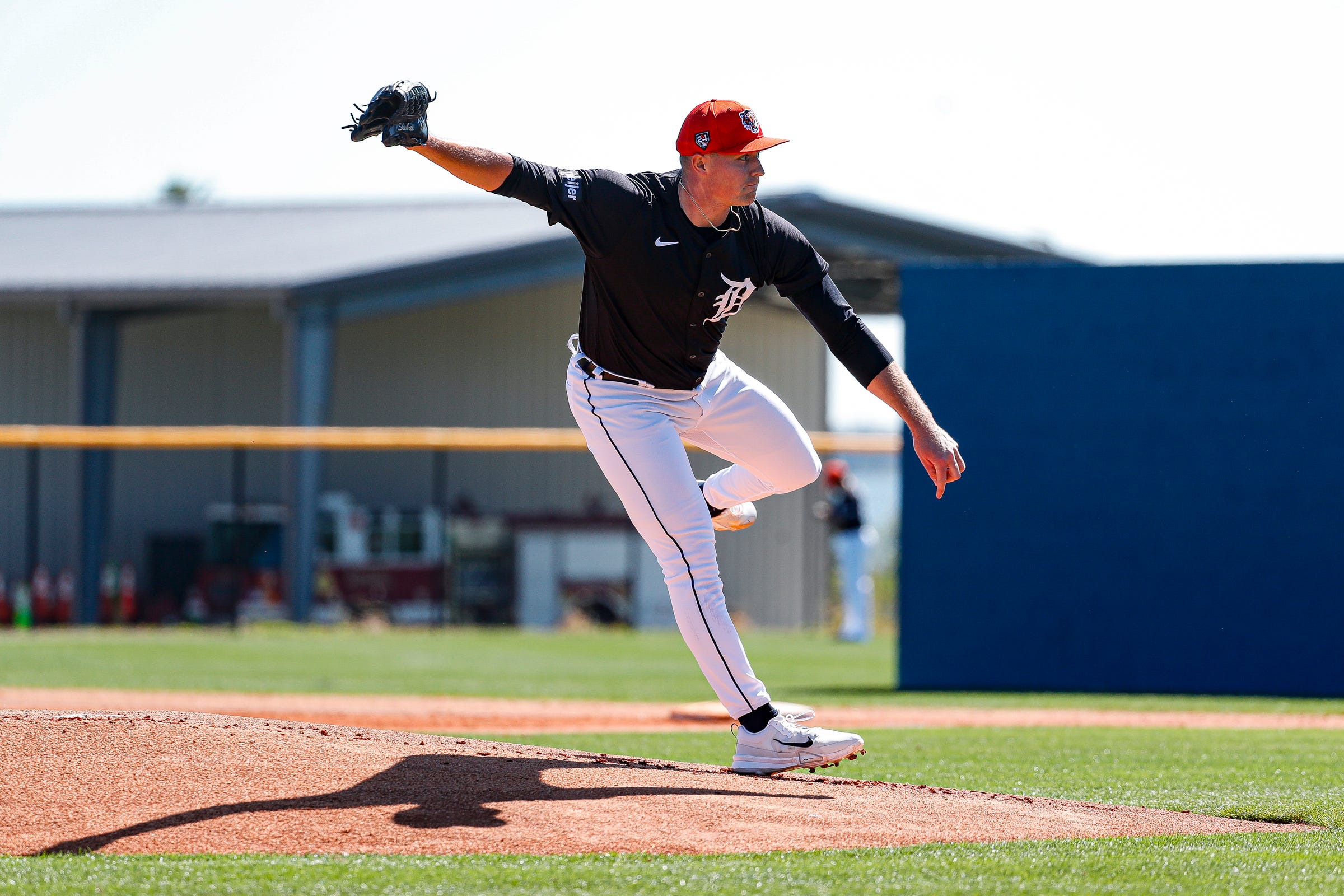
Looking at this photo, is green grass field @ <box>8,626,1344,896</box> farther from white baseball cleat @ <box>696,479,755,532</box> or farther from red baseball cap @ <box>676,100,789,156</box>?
red baseball cap @ <box>676,100,789,156</box>

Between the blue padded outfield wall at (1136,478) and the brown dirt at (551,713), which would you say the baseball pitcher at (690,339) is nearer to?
the brown dirt at (551,713)

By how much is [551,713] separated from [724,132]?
4.51 m

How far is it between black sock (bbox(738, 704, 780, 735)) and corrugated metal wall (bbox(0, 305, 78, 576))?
2074 centimetres

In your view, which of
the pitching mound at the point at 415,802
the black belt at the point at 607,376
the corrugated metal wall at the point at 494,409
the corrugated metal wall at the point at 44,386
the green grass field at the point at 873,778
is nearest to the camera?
the green grass field at the point at 873,778

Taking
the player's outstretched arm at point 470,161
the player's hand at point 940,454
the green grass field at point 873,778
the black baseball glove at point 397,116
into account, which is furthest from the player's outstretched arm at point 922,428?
the black baseball glove at point 397,116

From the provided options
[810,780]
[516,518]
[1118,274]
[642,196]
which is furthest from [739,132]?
[516,518]

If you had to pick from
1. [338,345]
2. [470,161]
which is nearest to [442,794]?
[470,161]

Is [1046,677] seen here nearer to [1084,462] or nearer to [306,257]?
[1084,462]

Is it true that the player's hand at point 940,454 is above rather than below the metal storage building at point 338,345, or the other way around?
below

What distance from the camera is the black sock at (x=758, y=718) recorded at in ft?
14.5

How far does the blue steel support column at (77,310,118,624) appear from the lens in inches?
768

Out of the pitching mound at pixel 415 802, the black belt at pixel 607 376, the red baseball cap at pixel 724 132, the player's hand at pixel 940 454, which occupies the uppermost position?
the red baseball cap at pixel 724 132

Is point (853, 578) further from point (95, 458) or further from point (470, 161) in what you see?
point (470, 161)

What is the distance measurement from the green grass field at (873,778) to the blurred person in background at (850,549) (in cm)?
325
